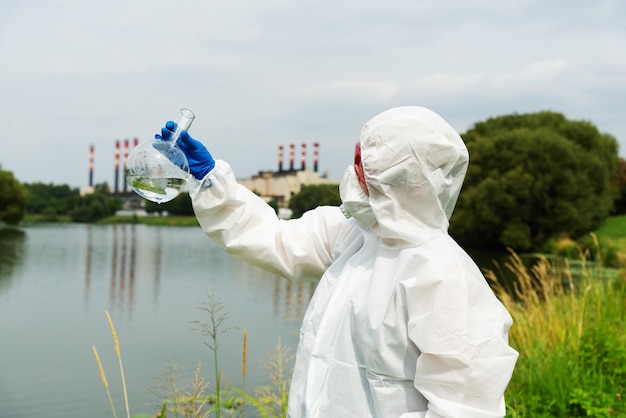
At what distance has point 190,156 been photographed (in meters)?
2.37

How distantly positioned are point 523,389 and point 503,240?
25.9m

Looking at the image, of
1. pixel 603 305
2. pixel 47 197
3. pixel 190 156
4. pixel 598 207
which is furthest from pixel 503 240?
pixel 47 197

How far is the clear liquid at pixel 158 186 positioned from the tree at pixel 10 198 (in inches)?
1869

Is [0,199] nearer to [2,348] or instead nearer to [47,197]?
[47,197]

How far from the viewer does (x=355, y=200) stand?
2.00m

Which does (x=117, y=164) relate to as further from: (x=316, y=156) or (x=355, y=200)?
(x=355, y=200)

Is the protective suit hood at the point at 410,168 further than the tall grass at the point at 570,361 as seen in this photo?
No

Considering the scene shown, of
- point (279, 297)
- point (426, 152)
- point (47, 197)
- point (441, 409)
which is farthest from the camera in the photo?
point (47, 197)

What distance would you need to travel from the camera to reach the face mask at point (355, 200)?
2.00m

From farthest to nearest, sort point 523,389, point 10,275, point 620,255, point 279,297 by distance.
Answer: point 10,275 → point 279,297 → point 620,255 → point 523,389

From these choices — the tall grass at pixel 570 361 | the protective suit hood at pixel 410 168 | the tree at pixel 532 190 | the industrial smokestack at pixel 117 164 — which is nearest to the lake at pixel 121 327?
the protective suit hood at pixel 410 168

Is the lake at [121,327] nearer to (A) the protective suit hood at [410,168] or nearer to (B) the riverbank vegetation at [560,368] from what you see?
(B) the riverbank vegetation at [560,368]

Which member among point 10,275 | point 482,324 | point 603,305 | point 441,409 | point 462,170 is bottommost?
point 10,275

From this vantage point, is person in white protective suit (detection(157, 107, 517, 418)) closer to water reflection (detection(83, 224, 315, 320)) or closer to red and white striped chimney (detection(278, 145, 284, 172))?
water reflection (detection(83, 224, 315, 320))
